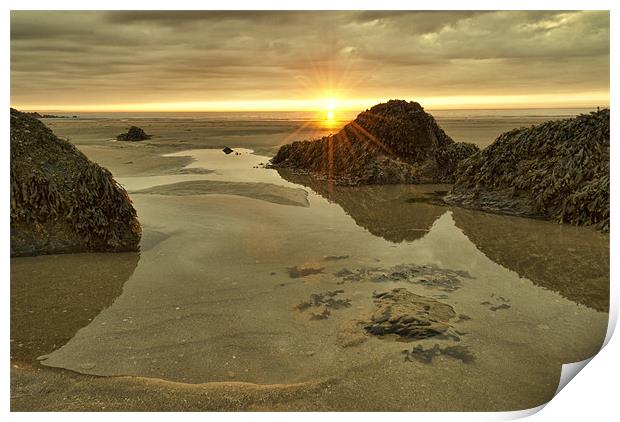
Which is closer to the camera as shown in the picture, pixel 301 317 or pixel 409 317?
pixel 409 317

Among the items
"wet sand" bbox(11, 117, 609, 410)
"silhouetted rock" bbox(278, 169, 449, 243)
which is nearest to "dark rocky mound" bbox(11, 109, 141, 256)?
"wet sand" bbox(11, 117, 609, 410)

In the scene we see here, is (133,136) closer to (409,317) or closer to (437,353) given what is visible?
(409,317)

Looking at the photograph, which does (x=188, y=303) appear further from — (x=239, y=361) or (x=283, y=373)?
(x=283, y=373)

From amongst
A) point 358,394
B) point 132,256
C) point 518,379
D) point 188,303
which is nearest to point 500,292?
point 518,379

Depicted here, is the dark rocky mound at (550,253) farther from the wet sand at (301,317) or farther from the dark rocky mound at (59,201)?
the dark rocky mound at (59,201)

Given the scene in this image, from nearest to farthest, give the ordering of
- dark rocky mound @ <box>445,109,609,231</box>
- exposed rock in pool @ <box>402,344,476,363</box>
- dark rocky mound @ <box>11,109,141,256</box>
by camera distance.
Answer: exposed rock in pool @ <box>402,344,476,363</box> < dark rocky mound @ <box>11,109,141,256</box> < dark rocky mound @ <box>445,109,609,231</box>

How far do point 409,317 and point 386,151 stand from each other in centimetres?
935

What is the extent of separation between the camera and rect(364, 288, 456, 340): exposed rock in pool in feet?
11.5

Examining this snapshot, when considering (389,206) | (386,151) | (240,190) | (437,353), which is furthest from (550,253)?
(386,151)

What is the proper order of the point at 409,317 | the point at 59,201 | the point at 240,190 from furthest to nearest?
1. the point at 240,190
2. the point at 59,201
3. the point at 409,317

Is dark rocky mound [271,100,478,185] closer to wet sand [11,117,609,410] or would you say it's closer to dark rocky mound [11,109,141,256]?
wet sand [11,117,609,410]

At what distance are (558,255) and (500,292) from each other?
1696 millimetres

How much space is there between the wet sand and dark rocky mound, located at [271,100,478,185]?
4508 millimetres

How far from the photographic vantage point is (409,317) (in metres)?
3.66
